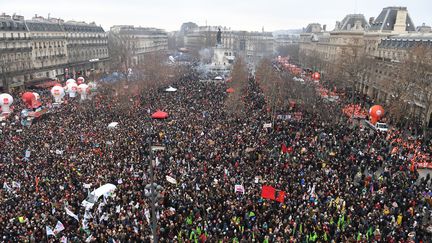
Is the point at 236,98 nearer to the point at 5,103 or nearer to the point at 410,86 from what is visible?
the point at 410,86

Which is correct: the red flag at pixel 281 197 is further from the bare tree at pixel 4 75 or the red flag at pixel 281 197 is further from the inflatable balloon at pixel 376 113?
the bare tree at pixel 4 75

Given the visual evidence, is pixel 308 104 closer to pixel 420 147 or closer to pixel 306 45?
A: pixel 420 147

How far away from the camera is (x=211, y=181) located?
21.5m

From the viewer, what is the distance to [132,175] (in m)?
22.8

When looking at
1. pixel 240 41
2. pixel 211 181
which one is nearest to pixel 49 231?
pixel 211 181

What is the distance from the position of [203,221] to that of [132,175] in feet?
24.6

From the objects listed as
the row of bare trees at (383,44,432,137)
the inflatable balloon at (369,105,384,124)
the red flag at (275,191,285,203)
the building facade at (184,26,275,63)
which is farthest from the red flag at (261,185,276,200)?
the building facade at (184,26,275,63)

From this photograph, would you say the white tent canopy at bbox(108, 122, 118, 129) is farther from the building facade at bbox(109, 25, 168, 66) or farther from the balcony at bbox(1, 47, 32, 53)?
the building facade at bbox(109, 25, 168, 66)

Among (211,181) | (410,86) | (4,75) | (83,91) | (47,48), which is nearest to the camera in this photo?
(211,181)

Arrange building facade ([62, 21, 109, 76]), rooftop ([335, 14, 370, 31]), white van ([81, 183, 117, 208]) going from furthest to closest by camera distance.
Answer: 1. building facade ([62, 21, 109, 76])
2. rooftop ([335, 14, 370, 31])
3. white van ([81, 183, 117, 208])

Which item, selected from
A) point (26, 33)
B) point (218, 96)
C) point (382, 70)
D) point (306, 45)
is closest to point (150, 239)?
point (218, 96)

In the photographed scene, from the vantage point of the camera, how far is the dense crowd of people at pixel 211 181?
16641 mm

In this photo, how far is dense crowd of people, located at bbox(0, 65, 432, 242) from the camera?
16641 mm

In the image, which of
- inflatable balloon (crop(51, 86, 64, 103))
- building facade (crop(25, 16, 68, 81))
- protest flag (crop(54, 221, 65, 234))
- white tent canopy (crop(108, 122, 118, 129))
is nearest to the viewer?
protest flag (crop(54, 221, 65, 234))
